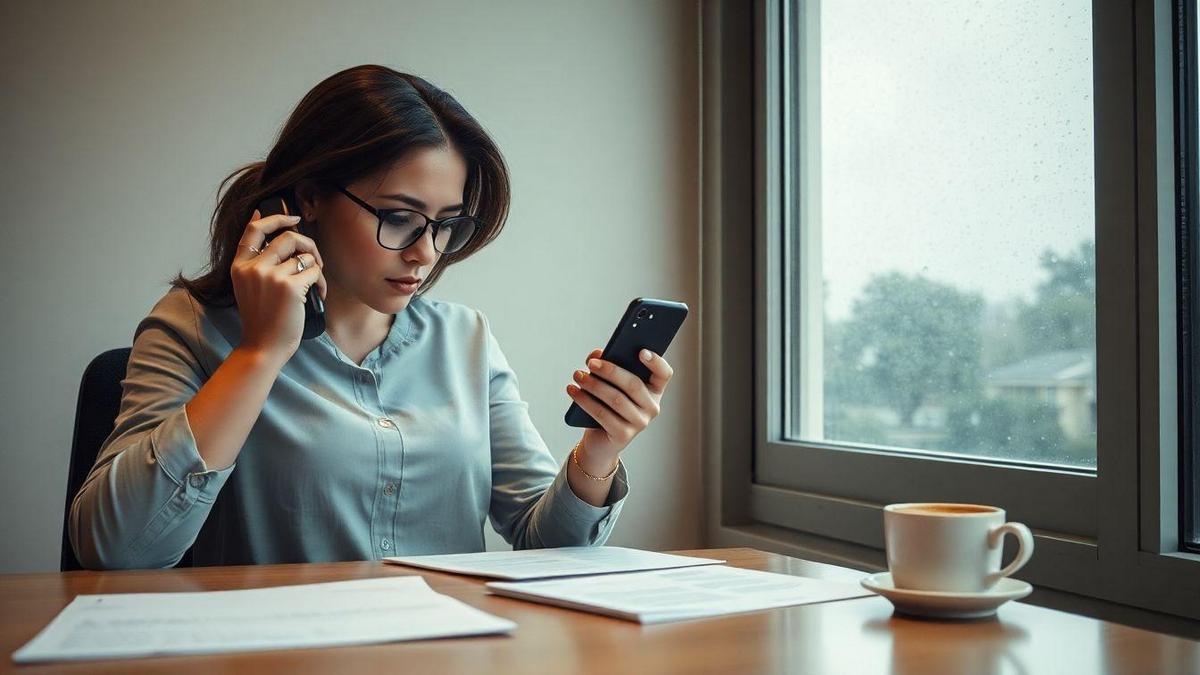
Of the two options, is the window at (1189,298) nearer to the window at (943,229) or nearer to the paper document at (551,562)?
the window at (943,229)

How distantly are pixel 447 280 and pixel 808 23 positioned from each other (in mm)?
941

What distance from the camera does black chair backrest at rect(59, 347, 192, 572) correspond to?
1319 millimetres

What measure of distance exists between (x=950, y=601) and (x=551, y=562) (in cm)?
44

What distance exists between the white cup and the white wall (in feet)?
4.72

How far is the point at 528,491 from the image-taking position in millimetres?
1497

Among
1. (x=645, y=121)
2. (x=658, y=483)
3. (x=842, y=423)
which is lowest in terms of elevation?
(x=658, y=483)

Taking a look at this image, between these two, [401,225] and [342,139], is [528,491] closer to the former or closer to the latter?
[401,225]

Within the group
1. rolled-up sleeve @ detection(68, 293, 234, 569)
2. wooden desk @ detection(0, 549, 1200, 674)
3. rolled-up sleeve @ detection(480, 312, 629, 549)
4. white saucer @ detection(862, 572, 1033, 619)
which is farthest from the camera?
rolled-up sleeve @ detection(480, 312, 629, 549)

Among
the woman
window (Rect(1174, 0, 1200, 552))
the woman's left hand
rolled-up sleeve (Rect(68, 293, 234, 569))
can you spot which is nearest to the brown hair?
the woman

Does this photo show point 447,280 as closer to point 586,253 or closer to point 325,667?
point 586,253

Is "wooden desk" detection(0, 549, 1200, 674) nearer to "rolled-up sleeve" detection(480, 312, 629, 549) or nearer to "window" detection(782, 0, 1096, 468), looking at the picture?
"rolled-up sleeve" detection(480, 312, 629, 549)

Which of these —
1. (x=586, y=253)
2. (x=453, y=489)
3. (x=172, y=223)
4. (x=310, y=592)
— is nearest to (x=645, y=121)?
(x=586, y=253)

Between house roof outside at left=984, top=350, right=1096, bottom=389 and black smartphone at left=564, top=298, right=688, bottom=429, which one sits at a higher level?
black smartphone at left=564, top=298, right=688, bottom=429

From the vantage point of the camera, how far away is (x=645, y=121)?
2318 millimetres
